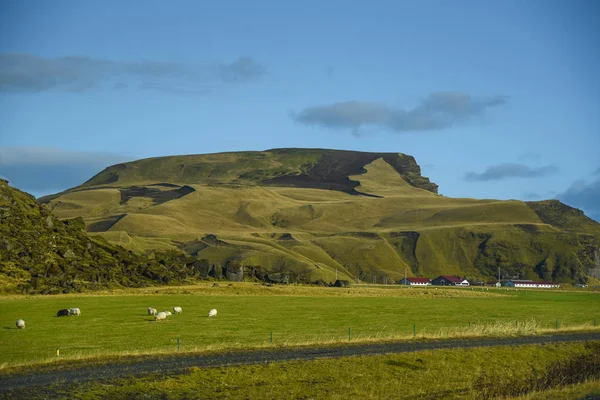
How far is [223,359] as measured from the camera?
142ft

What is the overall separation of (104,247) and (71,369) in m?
97.5

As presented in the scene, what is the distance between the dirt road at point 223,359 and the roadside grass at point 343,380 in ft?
4.56

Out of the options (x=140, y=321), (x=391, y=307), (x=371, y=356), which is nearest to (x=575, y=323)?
(x=391, y=307)

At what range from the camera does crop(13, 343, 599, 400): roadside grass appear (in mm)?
35781

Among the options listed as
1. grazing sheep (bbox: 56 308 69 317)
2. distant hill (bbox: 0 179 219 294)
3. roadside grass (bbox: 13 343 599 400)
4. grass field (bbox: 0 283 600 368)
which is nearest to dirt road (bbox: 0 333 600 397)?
roadside grass (bbox: 13 343 599 400)

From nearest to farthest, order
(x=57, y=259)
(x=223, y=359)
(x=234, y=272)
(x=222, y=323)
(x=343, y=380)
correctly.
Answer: (x=343, y=380), (x=223, y=359), (x=222, y=323), (x=57, y=259), (x=234, y=272)

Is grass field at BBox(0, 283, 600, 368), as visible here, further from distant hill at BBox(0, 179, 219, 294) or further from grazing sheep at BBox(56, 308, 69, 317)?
distant hill at BBox(0, 179, 219, 294)

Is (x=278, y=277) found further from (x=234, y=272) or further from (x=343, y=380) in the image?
(x=343, y=380)

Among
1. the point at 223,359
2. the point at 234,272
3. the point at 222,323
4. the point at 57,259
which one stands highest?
the point at 57,259

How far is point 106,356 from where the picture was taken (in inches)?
1716

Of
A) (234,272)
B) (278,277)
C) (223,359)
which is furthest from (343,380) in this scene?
(278,277)

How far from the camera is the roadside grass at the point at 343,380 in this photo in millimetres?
35781

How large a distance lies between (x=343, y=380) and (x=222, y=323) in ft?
85.7

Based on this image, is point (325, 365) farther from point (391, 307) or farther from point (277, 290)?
point (277, 290)
